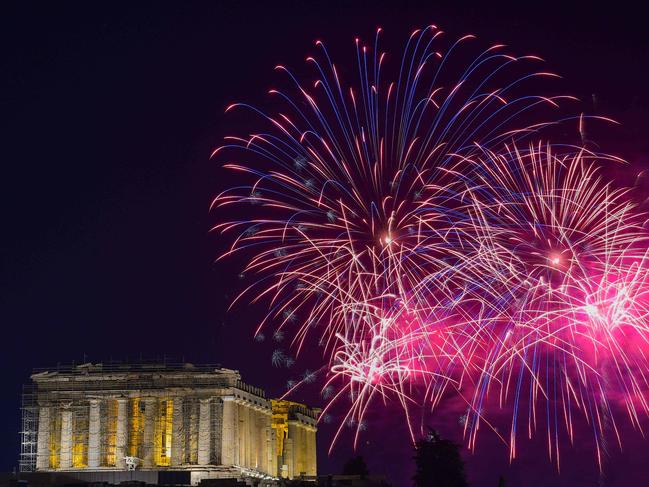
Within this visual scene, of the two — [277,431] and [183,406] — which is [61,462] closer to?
[183,406]

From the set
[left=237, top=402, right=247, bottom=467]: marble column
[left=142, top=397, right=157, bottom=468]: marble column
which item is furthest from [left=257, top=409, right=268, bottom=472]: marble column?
[left=142, top=397, right=157, bottom=468]: marble column

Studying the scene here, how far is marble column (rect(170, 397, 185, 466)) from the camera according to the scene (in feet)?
343

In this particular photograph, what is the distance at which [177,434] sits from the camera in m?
105

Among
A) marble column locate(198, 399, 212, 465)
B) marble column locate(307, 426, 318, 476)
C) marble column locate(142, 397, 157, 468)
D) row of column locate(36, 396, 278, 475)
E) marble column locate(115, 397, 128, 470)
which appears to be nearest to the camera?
marble column locate(198, 399, 212, 465)

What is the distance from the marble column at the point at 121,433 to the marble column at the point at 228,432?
347 inches

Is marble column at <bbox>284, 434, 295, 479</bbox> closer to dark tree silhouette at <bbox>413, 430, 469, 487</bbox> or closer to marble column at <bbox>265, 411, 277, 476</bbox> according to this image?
marble column at <bbox>265, 411, 277, 476</bbox>

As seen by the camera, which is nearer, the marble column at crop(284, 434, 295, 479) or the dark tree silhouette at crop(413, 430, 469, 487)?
the dark tree silhouette at crop(413, 430, 469, 487)

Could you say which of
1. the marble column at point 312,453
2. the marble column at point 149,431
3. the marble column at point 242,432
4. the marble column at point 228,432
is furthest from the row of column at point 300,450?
the marble column at point 149,431

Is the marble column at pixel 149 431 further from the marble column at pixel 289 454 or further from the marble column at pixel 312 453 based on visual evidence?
the marble column at pixel 312 453

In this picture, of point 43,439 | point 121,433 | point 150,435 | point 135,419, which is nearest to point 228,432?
point 150,435

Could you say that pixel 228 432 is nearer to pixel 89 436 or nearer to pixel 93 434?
pixel 93 434

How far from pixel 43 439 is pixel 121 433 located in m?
7.15

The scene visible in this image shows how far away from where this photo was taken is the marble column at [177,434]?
104688 millimetres

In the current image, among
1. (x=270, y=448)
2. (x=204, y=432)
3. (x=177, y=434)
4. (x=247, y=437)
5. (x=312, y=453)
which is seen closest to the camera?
(x=204, y=432)
